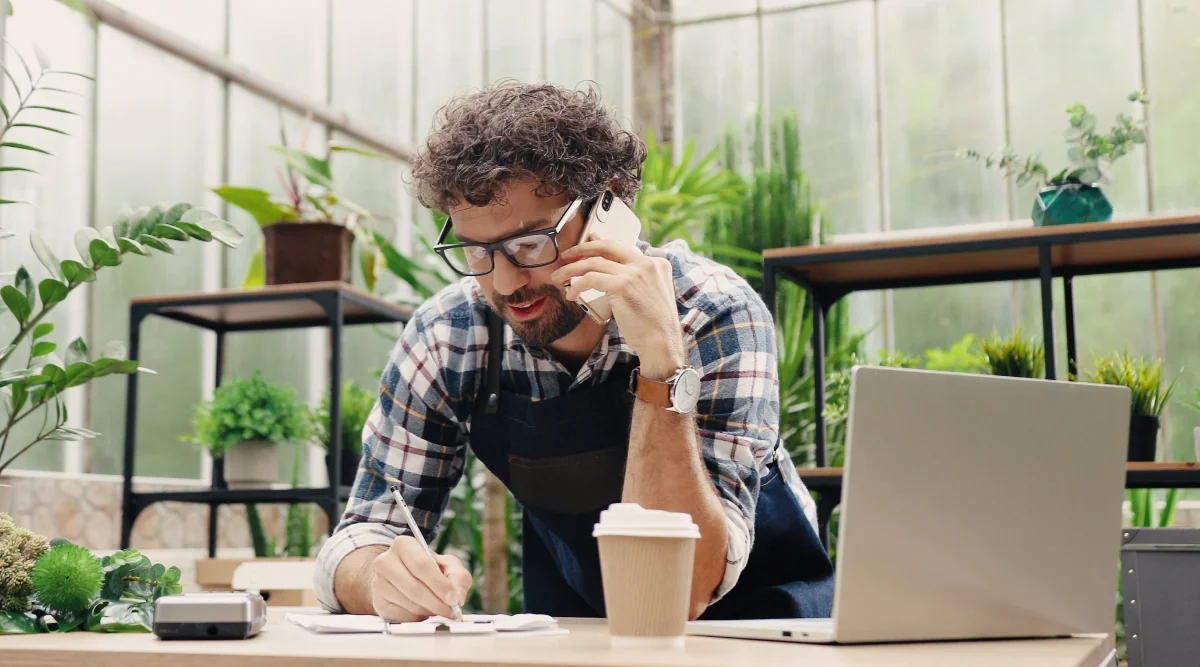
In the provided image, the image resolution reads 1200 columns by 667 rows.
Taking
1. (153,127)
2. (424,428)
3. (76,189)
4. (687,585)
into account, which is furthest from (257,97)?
(687,585)

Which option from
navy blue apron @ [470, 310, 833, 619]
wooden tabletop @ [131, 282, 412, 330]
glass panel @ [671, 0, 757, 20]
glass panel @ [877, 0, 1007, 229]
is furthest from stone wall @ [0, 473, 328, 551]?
glass panel @ [671, 0, 757, 20]

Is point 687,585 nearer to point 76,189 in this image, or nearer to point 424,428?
point 424,428

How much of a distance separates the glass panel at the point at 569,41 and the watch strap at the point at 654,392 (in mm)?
5415

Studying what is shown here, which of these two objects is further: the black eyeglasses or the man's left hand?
the black eyeglasses

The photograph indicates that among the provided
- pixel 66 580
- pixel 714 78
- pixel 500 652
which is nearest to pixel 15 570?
pixel 66 580

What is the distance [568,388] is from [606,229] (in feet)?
0.85

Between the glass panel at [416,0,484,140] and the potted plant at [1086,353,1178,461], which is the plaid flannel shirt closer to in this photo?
the potted plant at [1086,353,1178,461]

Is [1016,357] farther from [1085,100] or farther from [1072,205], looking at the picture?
[1085,100]

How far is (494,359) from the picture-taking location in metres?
1.75

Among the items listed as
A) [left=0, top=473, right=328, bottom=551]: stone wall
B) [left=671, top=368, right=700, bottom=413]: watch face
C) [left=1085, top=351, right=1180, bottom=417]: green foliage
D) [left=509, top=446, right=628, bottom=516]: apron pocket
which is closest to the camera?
[left=671, top=368, right=700, bottom=413]: watch face

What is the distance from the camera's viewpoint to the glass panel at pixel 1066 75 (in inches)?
244

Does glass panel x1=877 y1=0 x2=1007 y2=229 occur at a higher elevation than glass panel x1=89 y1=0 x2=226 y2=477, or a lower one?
higher

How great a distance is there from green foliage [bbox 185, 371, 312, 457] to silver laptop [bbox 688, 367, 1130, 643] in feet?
8.36

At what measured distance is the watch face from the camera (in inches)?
56.4
